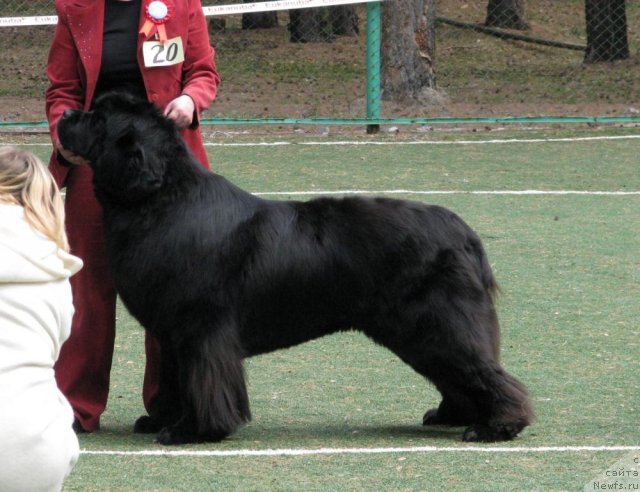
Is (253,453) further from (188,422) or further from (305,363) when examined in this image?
(305,363)

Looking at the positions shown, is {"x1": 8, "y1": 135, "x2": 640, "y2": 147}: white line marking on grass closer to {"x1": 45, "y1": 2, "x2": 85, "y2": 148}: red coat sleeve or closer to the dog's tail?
{"x1": 45, "y1": 2, "x2": 85, "y2": 148}: red coat sleeve

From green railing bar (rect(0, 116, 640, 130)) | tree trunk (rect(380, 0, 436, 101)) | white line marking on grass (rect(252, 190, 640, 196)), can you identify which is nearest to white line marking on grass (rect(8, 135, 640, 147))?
green railing bar (rect(0, 116, 640, 130))

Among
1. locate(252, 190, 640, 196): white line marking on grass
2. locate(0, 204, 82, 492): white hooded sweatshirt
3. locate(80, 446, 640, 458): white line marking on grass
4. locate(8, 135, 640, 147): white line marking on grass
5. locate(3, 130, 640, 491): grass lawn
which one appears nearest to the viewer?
locate(0, 204, 82, 492): white hooded sweatshirt

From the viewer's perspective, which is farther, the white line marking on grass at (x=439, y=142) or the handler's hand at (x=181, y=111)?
the white line marking on grass at (x=439, y=142)

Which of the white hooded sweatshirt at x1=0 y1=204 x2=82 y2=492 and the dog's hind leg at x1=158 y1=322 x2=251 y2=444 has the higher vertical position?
the white hooded sweatshirt at x1=0 y1=204 x2=82 y2=492

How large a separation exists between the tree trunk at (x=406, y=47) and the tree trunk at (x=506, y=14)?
9.40 m

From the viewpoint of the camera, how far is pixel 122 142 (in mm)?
5176

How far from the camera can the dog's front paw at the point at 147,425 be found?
18.5 ft

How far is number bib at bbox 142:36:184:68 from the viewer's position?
554 centimetres

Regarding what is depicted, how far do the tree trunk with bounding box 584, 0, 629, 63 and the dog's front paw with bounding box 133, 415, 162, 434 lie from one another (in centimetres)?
1681

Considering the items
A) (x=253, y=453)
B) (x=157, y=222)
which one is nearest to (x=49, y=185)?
(x=157, y=222)

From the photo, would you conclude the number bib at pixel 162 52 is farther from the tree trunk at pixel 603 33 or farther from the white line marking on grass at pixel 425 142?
the tree trunk at pixel 603 33

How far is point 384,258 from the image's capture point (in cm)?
532

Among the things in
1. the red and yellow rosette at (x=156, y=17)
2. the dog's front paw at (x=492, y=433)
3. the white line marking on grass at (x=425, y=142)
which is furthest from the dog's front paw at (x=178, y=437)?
the white line marking on grass at (x=425, y=142)
